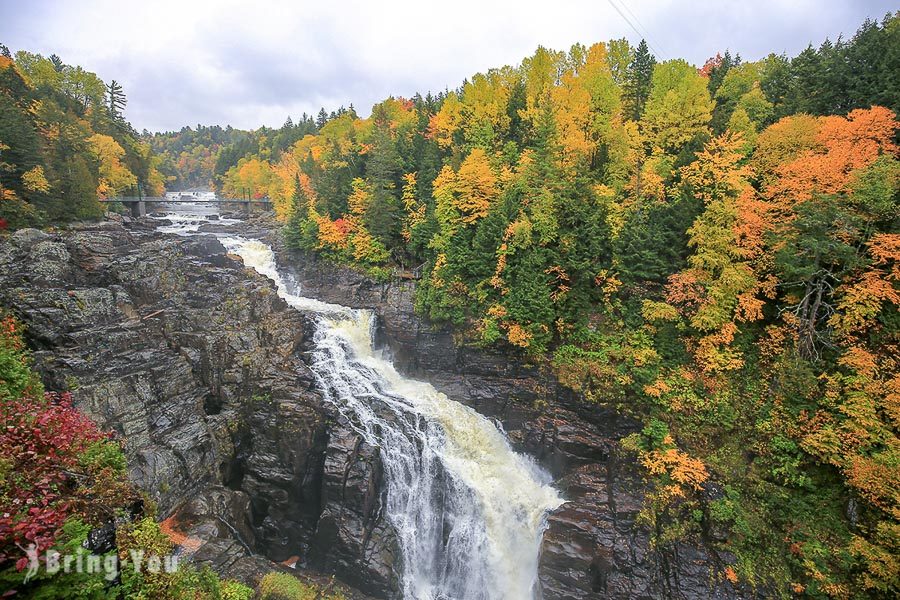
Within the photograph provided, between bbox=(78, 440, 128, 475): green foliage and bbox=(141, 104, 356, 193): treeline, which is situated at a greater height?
bbox=(141, 104, 356, 193): treeline

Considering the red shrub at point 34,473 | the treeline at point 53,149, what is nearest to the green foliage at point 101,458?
the red shrub at point 34,473

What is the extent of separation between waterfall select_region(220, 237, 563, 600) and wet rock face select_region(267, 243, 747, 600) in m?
1.23

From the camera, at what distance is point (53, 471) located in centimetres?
1017

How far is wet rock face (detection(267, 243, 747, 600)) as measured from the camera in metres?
18.6

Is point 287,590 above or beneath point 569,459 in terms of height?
beneath

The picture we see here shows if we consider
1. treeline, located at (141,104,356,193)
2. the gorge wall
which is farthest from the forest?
treeline, located at (141,104,356,193)

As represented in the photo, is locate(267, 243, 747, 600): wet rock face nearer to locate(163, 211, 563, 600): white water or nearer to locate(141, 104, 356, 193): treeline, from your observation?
locate(163, 211, 563, 600): white water

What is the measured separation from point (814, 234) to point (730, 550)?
15.4m

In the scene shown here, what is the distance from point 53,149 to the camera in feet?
129

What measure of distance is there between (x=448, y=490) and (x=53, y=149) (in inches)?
1915

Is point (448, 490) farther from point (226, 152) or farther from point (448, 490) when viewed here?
point (226, 152)

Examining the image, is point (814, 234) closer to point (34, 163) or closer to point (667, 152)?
point (667, 152)

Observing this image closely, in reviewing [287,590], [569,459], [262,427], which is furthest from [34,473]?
[569,459]

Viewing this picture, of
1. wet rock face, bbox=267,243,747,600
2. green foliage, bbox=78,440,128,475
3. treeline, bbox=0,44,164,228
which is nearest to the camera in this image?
green foliage, bbox=78,440,128,475
